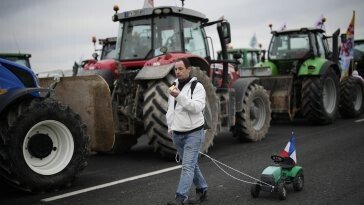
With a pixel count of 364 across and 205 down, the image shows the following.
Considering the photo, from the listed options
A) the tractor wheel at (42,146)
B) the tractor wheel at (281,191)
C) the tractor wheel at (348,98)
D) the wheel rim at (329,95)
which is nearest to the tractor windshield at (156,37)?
the tractor wheel at (42,146)

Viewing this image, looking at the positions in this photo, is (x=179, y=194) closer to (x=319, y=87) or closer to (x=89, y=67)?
(x=89, y=67)

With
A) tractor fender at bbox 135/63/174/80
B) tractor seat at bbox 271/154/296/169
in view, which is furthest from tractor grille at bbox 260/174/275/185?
tractor fender at bbox 135/63/174/80

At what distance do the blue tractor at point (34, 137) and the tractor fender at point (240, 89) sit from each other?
13.6 feet

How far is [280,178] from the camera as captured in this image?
17.4ft

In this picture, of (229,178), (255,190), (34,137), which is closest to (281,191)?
(255,190)

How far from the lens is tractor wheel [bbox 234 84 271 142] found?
956 cm

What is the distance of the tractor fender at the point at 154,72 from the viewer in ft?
24.3

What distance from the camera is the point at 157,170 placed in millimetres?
7094

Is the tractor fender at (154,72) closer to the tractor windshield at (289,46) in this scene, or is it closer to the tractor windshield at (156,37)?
the tractor windshield at (156,37)

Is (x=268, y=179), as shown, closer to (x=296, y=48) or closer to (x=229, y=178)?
(x=229, y=178)

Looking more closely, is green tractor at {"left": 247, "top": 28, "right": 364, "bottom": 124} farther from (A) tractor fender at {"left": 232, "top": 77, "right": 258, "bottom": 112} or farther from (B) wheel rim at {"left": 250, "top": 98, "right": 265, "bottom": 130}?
(A) tractor fender at {"left": 232, "top": 77, "right": 258, "bottom": 112}

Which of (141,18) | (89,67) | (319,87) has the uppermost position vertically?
(141,18)

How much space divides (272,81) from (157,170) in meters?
6.17

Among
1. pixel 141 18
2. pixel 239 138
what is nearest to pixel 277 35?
pixel 239 138
